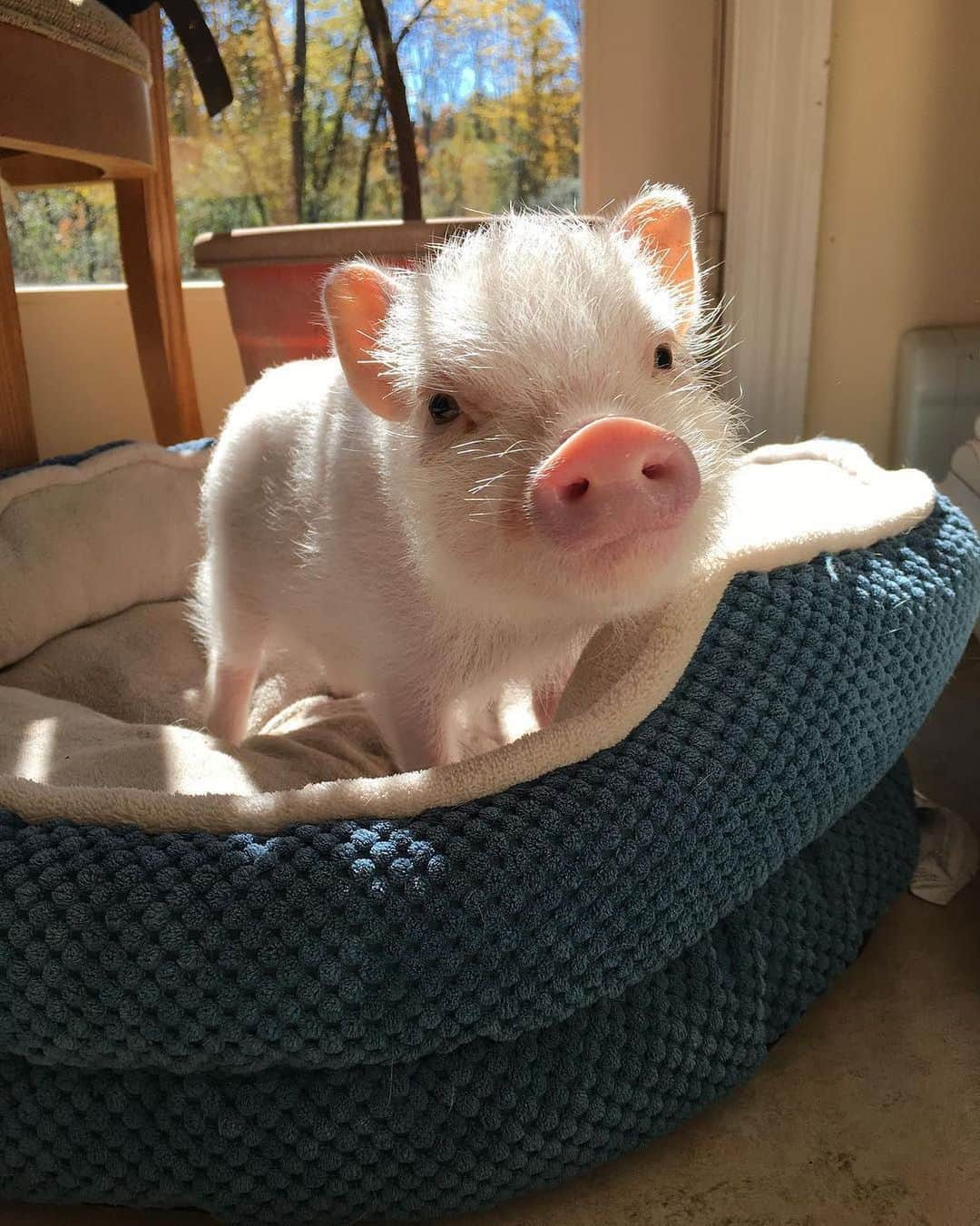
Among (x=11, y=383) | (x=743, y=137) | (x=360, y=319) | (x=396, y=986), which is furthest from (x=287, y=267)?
(x=396, y=986)

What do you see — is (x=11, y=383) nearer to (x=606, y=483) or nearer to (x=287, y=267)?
(x=287, y=267)

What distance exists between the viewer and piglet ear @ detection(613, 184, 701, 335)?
0.98 m

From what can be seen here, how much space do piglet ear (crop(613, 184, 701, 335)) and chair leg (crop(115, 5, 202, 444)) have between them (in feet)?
4.12

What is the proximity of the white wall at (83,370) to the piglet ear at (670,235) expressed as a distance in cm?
184

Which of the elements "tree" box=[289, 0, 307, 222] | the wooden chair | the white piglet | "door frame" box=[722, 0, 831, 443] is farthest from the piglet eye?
"tree" box=[289, 0, 307, 222]

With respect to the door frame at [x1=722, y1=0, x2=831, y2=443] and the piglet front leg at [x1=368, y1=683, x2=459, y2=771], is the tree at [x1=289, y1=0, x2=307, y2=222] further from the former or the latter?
the piglet front leg at [x1=368, y1=683, x2=459, y2=771]

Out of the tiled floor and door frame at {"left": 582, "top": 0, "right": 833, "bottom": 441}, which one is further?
door frame at {"left": 582, "top": 0, "right": 833, "bottom": 441}

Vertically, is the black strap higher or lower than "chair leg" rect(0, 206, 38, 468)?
higher

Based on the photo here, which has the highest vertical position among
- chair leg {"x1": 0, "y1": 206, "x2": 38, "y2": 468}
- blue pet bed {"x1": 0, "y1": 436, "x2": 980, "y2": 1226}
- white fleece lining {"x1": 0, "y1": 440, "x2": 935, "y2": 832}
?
chair leg {"x1": 0, "y1": 206, "x2": 38, "y2": 468}

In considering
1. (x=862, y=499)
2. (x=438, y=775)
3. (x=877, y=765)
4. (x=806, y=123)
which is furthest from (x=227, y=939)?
(x=806, y=123)

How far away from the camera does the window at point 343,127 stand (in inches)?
97.3

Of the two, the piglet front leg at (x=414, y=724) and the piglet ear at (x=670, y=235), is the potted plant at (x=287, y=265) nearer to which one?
the piglet ear at (x=670, y=235)

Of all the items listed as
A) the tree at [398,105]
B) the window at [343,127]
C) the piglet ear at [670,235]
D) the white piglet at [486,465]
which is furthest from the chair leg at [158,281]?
the piglet ear at [670,235]

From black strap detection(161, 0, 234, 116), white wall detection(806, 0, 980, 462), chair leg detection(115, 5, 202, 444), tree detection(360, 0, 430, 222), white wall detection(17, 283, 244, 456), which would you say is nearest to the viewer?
white wall detection(806, 0, 980, 462)
